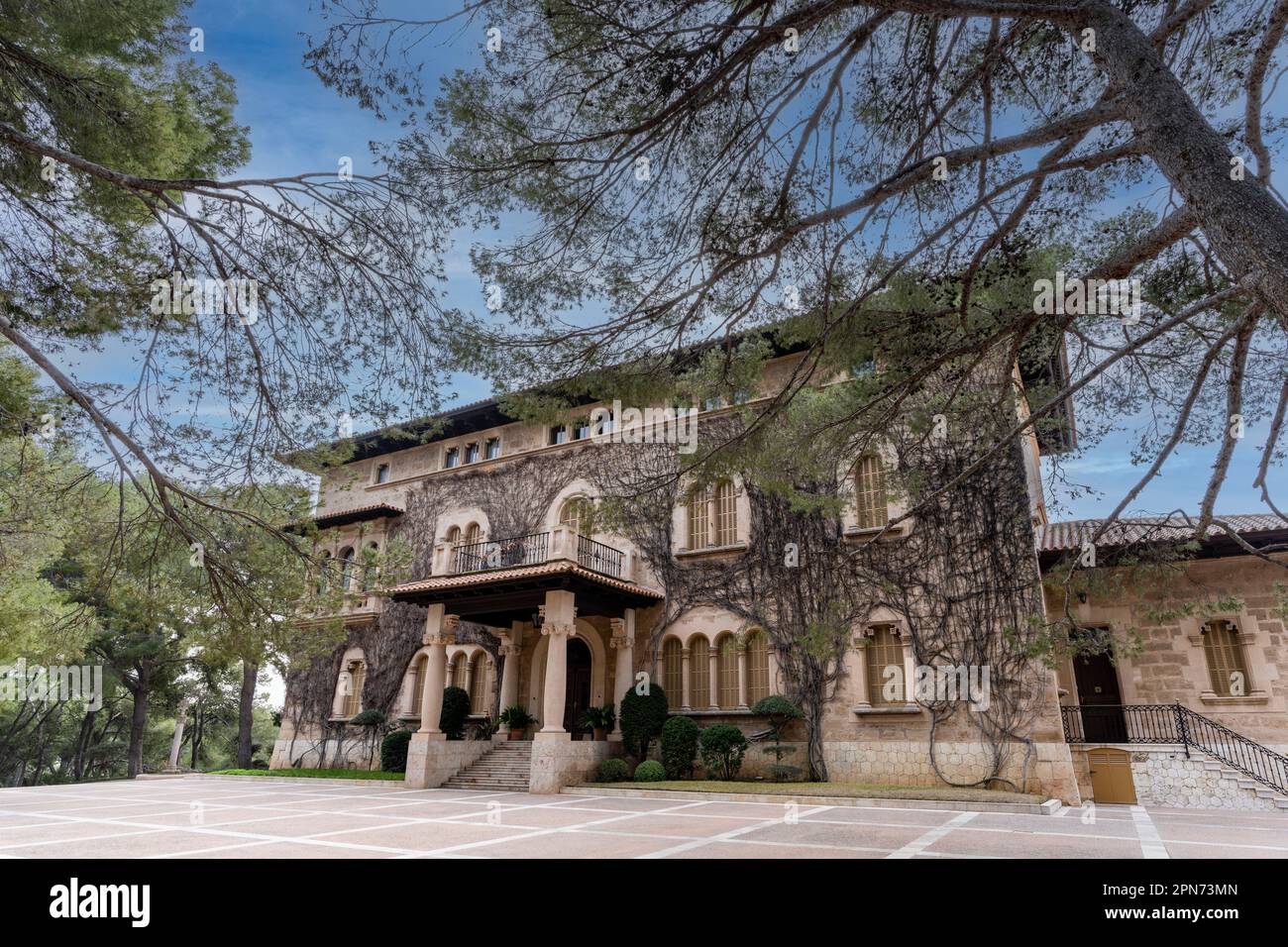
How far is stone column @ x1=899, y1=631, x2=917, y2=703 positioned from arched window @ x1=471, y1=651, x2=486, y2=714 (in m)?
10.6

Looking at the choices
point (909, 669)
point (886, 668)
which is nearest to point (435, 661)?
point (886, 668)

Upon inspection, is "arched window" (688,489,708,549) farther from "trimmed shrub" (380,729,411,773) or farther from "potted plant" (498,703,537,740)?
"trimmed shrub" (380,729,411,773)

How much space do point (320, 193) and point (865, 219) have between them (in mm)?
4840

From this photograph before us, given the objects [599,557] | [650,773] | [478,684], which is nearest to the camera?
→ [650,773]

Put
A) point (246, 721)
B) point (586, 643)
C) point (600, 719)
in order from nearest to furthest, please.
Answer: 1. point (600, 719)
2. point (586, 643)
3. point (246, 721)

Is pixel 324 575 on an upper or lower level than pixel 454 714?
upper

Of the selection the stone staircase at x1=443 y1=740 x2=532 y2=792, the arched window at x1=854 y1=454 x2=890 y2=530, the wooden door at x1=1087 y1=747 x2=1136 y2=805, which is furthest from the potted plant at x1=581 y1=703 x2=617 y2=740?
the wooden door at x1=1087 y1=747 x2=1136 y2=805

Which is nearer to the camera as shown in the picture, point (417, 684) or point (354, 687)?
point (417, 684)

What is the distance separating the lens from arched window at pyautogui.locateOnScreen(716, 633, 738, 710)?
1575 cm

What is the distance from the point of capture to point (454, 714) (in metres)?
18.0

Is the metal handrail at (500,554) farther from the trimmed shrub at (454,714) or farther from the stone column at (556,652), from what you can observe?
the trimmed shrub at (454,714)

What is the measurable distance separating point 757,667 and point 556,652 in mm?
4260

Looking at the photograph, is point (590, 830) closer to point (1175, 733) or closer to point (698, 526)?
point (698, 526)

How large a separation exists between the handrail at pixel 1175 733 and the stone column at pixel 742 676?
582 cm
